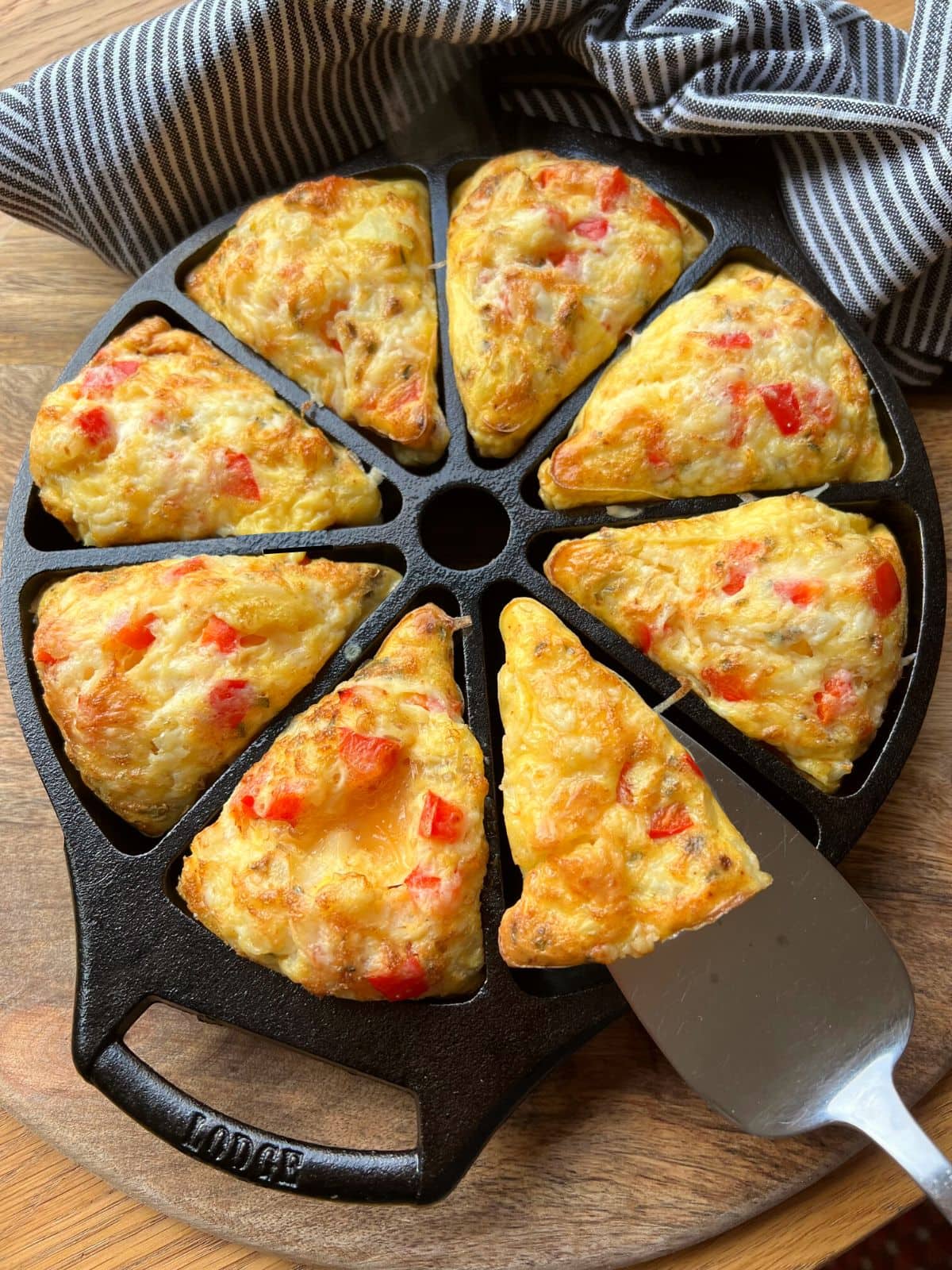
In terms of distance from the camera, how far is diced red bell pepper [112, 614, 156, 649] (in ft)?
9.36

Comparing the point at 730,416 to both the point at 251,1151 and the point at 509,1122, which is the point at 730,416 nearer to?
the point at 509,1122

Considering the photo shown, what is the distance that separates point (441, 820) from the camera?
8.77 ft

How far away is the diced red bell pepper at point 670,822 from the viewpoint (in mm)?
2676

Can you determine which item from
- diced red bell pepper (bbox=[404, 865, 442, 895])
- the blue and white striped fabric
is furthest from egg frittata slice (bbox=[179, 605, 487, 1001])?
the blue and white striped fabric

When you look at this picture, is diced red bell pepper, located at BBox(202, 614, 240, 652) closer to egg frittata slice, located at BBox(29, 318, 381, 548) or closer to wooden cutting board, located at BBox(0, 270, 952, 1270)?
egg frittata slice, located at BBox(29, 318, 381, 548)

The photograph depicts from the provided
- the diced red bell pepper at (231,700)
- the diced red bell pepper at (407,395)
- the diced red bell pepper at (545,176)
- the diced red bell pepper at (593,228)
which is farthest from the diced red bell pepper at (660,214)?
the diced red bell pepper at (231,700)

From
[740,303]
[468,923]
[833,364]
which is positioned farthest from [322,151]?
[468,923]

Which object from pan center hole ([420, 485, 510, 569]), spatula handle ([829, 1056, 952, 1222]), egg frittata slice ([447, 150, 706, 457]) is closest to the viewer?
spatula handle ([829, 1056, 952, 1222])

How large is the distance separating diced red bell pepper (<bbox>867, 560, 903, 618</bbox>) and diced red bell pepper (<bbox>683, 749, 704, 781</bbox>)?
64 cm

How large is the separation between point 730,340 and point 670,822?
1389mm

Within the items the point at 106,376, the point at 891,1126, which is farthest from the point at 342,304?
the point at 891,1126

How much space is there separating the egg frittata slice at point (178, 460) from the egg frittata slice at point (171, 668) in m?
0.19

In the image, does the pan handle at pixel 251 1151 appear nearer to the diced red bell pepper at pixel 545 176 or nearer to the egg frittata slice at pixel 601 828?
the egg frittata slice at pixel 601 828

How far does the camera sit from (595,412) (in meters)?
3.10
